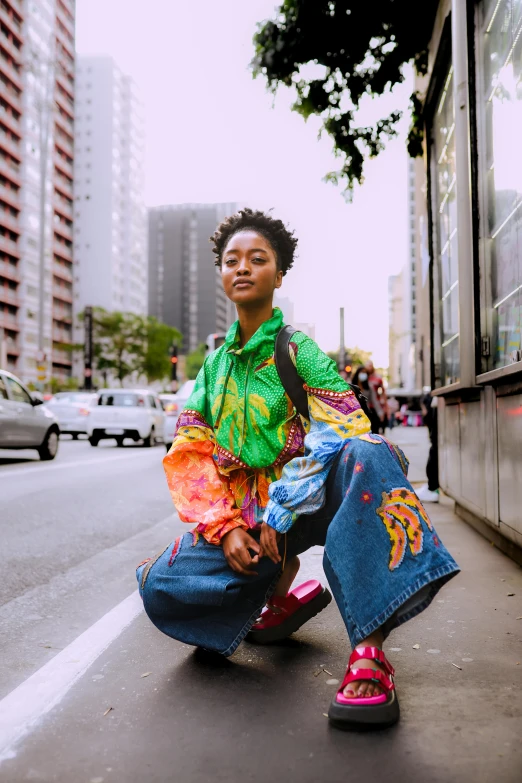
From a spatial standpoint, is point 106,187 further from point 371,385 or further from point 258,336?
point 258,336

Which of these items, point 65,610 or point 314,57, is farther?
point 314,57

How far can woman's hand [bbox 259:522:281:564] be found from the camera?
2.43 m

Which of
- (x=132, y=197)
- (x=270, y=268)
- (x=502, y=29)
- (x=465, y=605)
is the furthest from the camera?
(x=132, y=197)

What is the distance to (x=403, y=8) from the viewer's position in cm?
685

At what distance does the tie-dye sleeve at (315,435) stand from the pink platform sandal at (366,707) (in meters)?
0.48

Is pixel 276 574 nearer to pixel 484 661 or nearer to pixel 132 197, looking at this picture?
pixel 484 661

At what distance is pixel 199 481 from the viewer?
2.66m

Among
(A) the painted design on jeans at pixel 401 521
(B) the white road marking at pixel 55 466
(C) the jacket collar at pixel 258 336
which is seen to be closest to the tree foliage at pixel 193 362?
(B) the white road marking at pixel 55 466

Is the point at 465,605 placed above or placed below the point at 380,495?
below

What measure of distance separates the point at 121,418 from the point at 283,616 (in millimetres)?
17910

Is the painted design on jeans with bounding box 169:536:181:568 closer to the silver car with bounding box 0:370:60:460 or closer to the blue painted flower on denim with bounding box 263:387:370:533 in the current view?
the blue painted flower on denim with bounding box 263:387:370:533

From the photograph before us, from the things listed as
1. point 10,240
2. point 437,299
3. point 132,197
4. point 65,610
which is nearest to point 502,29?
point 437,299

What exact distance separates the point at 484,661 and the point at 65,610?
2.07m

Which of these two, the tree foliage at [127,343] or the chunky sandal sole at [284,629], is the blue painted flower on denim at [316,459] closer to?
the chunky sandal sole at [284,629]
